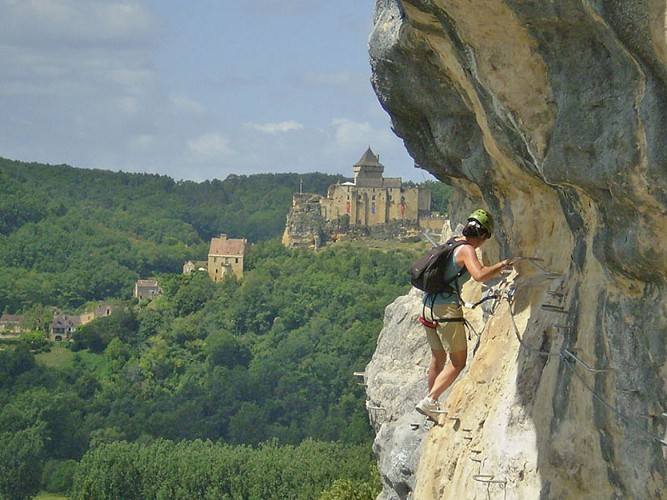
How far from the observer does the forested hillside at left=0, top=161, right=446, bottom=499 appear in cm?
5809

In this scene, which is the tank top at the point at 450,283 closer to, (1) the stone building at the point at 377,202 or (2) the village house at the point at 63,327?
(2) the village house at the point at 63,327

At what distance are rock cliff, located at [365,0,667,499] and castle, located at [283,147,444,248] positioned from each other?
417 ft

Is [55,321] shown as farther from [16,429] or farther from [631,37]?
[631,37]

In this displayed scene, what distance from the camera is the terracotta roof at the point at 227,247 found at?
5497 inches

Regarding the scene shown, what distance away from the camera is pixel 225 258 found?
456 ft

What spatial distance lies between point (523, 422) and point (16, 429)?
76.7 meters

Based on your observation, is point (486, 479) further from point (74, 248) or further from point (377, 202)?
point (74, 248)

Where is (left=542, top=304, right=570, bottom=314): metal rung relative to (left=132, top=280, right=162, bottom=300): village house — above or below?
above

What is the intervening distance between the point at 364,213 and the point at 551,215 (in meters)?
129

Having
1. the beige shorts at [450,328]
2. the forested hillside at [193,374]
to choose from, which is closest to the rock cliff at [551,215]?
the beige shorts at [450,328]

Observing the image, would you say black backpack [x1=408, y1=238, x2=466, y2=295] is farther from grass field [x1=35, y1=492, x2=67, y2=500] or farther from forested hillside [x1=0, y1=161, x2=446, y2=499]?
grass field [x1=35, y1=492, x2=67, y2=500]

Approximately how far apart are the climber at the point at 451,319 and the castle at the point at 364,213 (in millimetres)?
127082

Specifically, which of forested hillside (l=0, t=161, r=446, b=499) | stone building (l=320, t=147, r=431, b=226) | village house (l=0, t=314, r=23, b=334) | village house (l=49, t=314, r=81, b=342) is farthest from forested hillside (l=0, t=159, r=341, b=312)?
stone building (l=320, t=147, r=431, b=226)

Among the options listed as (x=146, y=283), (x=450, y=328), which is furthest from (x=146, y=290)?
(x=450, y=328)
